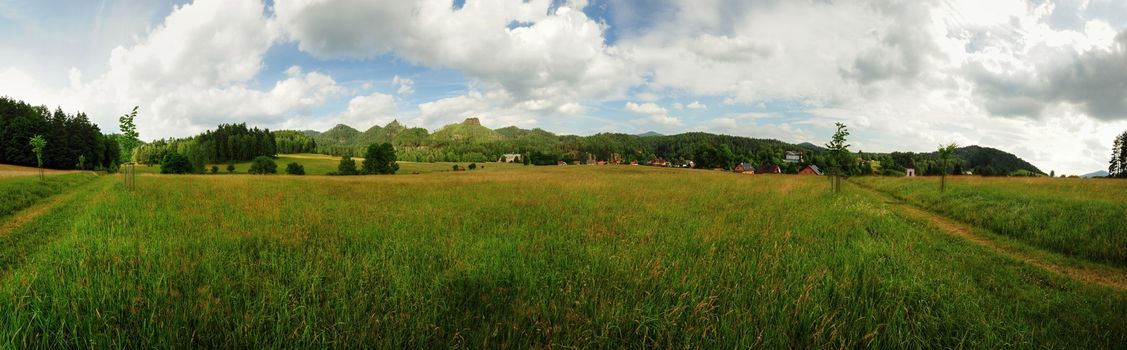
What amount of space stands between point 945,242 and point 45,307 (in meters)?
16.2

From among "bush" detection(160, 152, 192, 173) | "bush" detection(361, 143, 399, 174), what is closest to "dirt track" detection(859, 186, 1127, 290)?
"bush" detection(361, 143, 399, 174)

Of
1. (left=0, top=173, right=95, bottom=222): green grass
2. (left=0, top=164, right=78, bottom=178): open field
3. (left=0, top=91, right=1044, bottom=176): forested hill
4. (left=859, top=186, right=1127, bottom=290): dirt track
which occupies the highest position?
(left=0, top=91, right=1044, bottom=176): forested hill

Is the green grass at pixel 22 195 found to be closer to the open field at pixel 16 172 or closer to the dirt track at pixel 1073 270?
the open field at pixel 16 172

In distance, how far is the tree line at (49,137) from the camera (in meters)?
68.8

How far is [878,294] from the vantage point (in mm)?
4605

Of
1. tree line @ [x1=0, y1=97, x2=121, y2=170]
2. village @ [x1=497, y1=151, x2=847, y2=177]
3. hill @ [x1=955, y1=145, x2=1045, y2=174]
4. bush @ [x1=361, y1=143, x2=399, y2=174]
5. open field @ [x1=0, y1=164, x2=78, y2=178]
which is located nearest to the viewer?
open field @ [x1=0, y1=164, x2=78, y2=178]

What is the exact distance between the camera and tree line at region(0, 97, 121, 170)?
2709 inches

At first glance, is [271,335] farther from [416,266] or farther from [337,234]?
[337,234]

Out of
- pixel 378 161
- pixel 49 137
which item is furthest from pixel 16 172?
pixel 378 161

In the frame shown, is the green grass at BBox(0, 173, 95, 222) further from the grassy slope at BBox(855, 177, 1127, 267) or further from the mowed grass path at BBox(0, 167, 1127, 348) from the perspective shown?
the grassy slope at BBox(855, 177, 1127, 267)

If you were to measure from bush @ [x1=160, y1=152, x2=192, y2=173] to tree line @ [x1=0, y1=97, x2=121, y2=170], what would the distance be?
6059 millimetres

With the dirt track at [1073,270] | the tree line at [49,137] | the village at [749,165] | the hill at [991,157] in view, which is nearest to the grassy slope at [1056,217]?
the dirt track at [1073,270]

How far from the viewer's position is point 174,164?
7306 centimetres

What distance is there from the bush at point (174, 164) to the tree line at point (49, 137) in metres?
6.06
